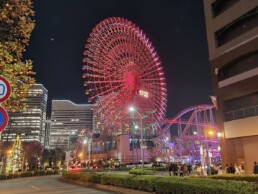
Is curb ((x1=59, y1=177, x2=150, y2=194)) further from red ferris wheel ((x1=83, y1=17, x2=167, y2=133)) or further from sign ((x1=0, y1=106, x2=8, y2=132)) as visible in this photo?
red ferris wheel ((x1=83, y1=17, x2=167, y2=133))

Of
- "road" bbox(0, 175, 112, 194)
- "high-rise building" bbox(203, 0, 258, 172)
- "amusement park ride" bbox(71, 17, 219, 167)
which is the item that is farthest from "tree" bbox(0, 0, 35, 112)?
"amusement park ride" bbox(71, 17, 219, 167)

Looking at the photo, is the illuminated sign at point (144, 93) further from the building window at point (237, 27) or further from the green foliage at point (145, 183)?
the green foliage at point (145, 183)

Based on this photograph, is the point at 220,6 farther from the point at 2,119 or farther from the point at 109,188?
the point at 2,119

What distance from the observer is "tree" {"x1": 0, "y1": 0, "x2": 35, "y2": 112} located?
9.25 m

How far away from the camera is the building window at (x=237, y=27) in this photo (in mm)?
27214

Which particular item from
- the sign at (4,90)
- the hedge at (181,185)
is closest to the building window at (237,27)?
the hedge at (181,185)

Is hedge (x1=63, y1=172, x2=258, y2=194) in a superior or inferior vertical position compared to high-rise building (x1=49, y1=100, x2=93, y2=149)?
inferior

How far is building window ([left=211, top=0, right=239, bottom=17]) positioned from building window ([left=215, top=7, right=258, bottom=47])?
7.92 ft

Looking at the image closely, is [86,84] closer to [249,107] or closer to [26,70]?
[249,107]

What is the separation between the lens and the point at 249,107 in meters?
26.4

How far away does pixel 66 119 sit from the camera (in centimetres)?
19175

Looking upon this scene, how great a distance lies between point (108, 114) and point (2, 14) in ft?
170

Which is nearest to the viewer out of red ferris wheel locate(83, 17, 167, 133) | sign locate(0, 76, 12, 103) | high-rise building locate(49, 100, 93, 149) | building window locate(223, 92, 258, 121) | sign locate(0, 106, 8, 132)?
sign locate(0, 106, 8, 132)

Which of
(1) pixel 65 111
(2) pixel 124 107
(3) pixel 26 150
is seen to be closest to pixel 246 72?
(2) pixel 124 107
